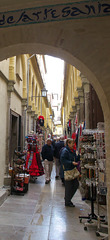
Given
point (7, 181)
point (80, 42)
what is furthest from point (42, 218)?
point (80, 42)

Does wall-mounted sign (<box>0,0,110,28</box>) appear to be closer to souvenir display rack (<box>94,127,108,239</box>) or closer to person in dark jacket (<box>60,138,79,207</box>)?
souvenir display rack (<box>94,127,108,239</box>)

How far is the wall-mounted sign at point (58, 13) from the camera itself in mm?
2883

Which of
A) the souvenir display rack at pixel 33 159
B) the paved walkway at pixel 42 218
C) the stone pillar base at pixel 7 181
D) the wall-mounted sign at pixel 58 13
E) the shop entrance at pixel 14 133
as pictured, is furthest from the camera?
the shop entrance at pixel 14 133

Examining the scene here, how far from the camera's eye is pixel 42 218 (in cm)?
401

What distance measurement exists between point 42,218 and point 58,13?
3.75 metres

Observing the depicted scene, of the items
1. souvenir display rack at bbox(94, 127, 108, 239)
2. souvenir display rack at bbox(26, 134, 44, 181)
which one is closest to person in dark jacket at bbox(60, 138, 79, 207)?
souvenir display rack at bbox(94, 127, 108, 239)

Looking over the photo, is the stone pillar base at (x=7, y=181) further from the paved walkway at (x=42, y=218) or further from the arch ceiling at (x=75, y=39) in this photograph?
the arch ceiling at (x=75, y=39)

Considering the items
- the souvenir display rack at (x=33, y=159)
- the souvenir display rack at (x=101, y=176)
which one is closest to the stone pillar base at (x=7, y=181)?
the souvenir display rack at (x=33, y=159)

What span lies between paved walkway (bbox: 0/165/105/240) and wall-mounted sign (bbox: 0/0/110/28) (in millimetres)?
3417

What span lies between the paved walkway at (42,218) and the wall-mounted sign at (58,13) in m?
3.42

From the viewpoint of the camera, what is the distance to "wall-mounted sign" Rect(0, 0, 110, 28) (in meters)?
2.88

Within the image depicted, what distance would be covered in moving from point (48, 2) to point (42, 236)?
373 centimetres

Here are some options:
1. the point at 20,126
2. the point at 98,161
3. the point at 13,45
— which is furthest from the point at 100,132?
the point at 20,126

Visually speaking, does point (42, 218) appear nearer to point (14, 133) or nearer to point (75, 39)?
point (75, 39)
